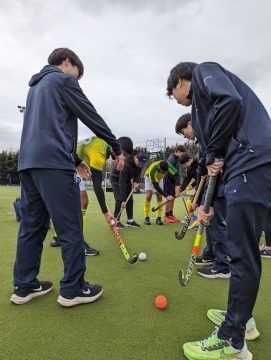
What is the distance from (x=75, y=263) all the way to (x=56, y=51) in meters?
2.23

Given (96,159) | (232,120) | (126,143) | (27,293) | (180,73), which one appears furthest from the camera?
(126,143)

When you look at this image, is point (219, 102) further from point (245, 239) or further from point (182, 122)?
point (182, 122)

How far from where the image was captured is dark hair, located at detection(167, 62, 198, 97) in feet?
7.88

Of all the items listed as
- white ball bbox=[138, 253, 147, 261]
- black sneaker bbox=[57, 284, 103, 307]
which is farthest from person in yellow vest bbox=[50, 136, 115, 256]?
black sneaker bbox=[57, 284, 103, 307]

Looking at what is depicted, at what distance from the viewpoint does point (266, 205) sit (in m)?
1.93

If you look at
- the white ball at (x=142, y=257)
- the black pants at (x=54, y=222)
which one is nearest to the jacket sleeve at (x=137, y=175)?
the white ball at (x=142, y=257)

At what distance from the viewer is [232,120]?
1.89 metres

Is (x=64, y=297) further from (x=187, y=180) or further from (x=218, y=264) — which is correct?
(x=187, y=180)

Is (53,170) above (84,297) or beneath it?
above

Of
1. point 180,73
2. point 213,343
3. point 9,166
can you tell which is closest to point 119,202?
point 180,73

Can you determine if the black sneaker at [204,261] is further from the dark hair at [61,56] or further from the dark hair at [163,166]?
the dark hair at [163,166]

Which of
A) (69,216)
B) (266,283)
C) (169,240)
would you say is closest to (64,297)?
(69,216)

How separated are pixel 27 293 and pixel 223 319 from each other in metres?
1.91

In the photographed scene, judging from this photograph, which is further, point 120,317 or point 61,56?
point 61,56
